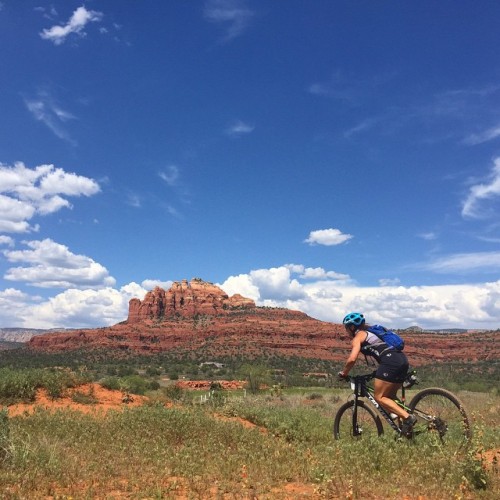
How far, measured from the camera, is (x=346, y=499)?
4820 millimetres

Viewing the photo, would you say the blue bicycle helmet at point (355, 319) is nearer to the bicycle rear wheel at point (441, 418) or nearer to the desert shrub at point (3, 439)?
the bicycle rear wheel at point (441, 418)

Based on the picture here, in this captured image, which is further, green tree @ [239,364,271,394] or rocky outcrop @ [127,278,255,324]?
rocky outcrop @ [127,278,255,324]

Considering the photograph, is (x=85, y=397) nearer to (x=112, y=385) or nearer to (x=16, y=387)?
(x=16, y=387)

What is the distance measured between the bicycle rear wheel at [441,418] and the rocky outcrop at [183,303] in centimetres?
12946

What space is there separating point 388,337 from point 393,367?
45cm

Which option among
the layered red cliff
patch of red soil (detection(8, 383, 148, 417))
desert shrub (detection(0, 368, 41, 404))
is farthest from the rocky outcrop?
desert shrub (detection(0, 368, 41, 404))

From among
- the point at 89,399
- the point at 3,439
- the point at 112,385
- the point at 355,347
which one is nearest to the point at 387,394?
the point at 355,347

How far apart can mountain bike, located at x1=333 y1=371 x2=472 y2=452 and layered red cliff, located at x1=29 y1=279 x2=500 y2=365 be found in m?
85.5

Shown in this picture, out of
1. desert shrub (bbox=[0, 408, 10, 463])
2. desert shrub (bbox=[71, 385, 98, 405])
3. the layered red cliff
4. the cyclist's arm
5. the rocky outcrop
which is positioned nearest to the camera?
desert shrub (bbox=[0, 408, 10, 463])

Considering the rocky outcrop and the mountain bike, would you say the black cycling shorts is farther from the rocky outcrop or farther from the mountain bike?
the rocky outcrop

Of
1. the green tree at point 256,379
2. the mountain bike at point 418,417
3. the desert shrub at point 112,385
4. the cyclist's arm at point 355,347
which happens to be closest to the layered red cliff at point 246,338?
the green tree at point 256,379

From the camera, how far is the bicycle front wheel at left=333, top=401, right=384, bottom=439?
24.5 feet

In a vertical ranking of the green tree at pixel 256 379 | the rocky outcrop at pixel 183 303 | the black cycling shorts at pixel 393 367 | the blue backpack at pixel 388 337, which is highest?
the rocky outcrop at pixel 183 303

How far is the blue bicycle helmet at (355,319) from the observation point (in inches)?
291
